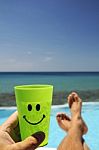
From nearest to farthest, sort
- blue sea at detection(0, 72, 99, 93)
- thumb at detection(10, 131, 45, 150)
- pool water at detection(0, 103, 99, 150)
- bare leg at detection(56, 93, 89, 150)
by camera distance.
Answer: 1. thumb at detection(10, 131, 45, 150)
2. bare leg at detection(56, 93, 89, 150)
3. pool water at detection(0, 103, 99, 150)
4. blue sea at detection(0, 72, 99, 93)

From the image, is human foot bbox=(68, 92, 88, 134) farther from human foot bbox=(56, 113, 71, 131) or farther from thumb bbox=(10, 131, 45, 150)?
thumb bbox=(10, 131, 45, 150)

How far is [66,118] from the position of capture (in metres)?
1.01

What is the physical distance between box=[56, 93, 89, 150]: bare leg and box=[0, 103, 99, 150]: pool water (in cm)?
219

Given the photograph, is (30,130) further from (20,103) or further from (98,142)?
(98,142)

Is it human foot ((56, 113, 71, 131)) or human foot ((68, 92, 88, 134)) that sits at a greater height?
human foot ((68, 92, 88, 134))

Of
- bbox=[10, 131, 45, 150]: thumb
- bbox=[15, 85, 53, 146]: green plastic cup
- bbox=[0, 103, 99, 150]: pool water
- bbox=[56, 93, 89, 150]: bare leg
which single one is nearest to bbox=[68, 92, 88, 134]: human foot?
bbox=[56, 93, 89, 150]: bare leg

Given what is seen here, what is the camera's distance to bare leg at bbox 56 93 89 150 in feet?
2.62

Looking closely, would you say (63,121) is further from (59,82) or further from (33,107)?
(59,82)

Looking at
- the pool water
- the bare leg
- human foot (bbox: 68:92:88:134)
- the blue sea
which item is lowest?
the blue sea

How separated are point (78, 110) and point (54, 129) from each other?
3819 mm

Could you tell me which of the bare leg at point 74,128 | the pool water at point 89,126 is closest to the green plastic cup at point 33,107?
the bare leg at point 74,128

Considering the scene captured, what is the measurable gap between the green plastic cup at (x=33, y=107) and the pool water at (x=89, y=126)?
2349 mm

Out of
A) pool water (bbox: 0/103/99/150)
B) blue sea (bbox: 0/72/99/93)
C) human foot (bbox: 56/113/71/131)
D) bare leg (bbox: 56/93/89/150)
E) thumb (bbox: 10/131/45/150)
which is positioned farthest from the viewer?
blue sea (bbox: 0/72/99/93)

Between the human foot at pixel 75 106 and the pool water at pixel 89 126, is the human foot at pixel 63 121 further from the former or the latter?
the pool water at pixel 89 126
